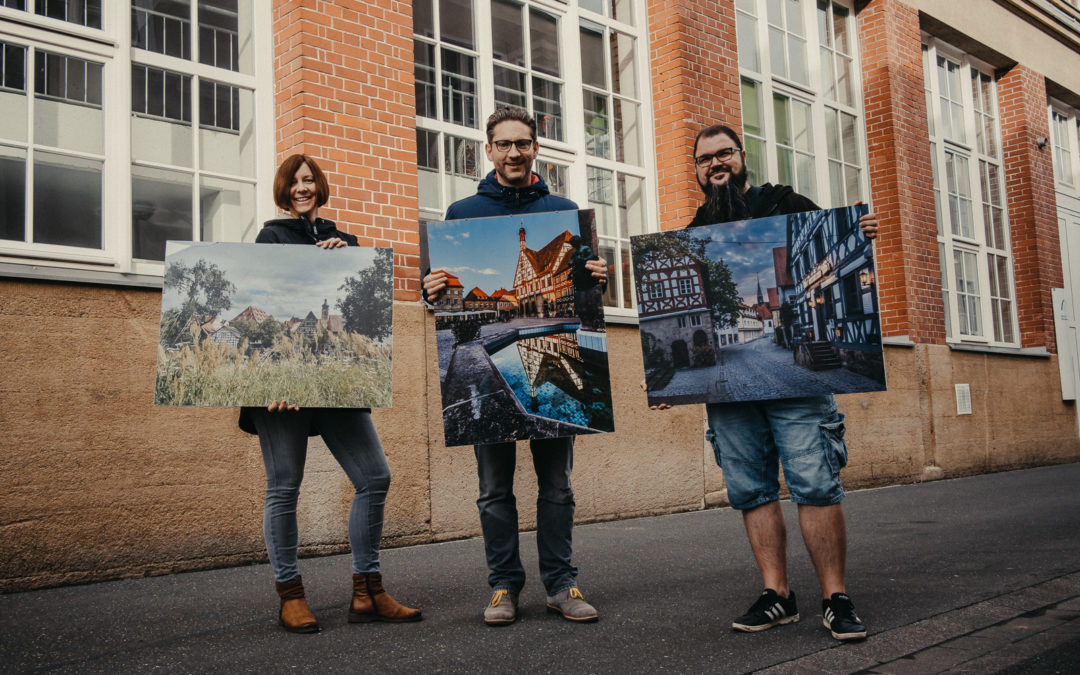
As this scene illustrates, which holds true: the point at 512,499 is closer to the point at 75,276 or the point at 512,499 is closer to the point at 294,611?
the point at 294,611

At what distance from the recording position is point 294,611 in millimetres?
3633

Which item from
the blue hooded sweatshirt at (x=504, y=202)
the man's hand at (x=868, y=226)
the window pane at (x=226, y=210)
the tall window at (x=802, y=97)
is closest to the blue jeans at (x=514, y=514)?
the blue hooded sweatshirt at (x=504, y=202)

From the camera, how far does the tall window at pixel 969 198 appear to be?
12.6m

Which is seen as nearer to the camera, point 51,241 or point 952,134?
point 51,241

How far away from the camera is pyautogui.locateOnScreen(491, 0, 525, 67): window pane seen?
25.4 feet

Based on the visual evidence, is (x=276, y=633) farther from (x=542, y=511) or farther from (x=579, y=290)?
(x=579, y=290)

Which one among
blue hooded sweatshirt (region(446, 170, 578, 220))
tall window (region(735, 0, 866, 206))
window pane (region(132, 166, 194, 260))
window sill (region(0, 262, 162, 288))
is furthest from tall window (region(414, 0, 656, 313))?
blue hooded sweatshirt (region(446, 170, 578, 220))

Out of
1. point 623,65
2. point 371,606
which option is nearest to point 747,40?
point 623,65

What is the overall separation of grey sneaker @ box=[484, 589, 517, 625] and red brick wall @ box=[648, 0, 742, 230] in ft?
18.0

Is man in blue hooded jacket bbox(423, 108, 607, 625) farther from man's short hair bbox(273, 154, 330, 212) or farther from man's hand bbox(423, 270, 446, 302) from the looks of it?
man's short hair bbox(273, 154, 330, 212)

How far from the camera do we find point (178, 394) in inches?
140

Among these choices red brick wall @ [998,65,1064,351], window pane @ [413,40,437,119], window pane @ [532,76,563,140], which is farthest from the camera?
red brick wall @ [998,65,1064,351]

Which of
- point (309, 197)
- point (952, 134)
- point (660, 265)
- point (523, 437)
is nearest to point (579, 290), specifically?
point (660, 265)

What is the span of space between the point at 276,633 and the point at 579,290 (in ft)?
5.86
